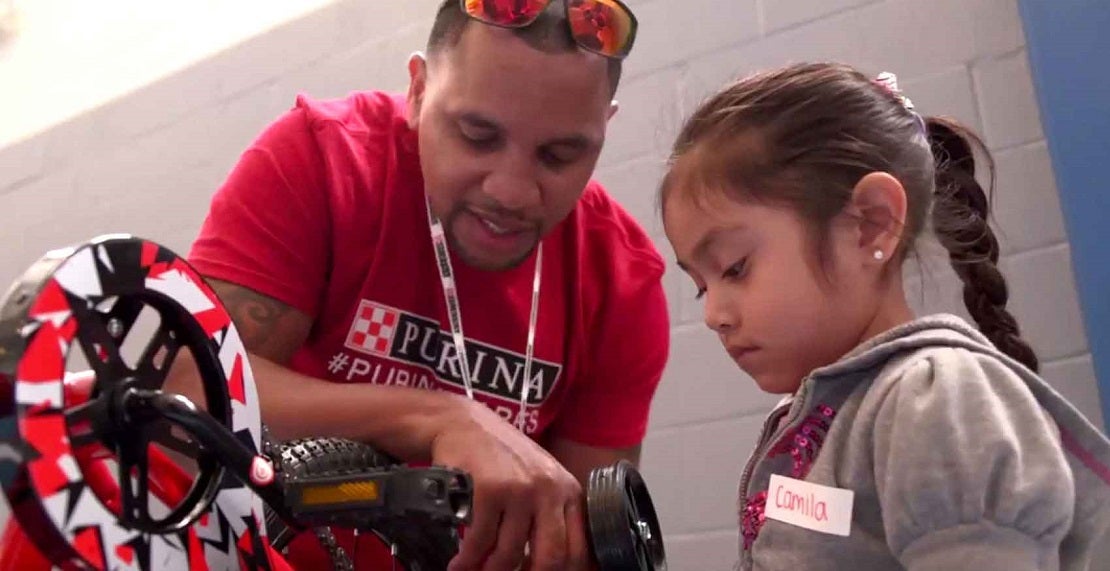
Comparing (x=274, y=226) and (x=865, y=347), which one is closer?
(x=865, y=347)

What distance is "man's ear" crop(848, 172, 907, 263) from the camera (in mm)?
764

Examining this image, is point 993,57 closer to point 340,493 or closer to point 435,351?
point 435,351

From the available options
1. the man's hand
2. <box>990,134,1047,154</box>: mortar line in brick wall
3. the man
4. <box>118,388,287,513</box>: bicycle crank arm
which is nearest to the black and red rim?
<box>118,388,287,513</box>: bicycle crank arm

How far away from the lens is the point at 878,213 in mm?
770

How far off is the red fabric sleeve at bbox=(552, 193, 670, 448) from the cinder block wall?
267 millimetres

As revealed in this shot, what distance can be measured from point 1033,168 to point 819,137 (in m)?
0.60

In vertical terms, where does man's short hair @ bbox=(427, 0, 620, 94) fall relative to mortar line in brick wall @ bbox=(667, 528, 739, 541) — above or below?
above

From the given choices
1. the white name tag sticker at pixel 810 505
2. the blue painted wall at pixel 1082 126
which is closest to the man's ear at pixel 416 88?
the white name tag sticker at pixel 810 505

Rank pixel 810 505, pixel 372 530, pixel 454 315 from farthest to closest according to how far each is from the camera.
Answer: pixel 454 315 < pixel 810 505 < pixel 372 530

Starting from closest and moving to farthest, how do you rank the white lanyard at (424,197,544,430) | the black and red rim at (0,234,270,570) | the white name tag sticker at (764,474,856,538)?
the black and red rim at (0,234,270,570) → the white name tag sticker at (764,474,856,538) → the white lanyard at (424,197,544,430)

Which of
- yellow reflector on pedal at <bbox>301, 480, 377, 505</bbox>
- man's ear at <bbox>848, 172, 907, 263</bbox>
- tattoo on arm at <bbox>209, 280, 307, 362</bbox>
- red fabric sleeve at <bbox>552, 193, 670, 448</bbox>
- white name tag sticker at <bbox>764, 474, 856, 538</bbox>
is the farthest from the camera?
red fabric sleeve at <bbox>552, 193, 670, 448</bbox>

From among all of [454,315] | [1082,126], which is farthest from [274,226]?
[1082,126]

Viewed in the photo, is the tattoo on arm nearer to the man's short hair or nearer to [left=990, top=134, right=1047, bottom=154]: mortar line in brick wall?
the man's short hair

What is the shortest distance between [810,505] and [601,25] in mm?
551
